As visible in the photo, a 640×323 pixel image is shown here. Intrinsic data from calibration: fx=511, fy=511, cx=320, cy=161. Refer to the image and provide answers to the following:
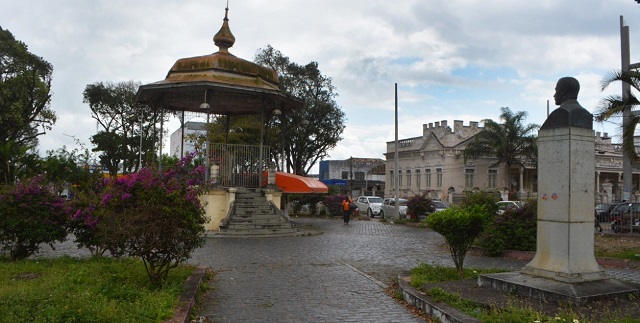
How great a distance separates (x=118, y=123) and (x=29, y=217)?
35.9 m

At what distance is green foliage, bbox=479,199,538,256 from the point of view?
1306cm

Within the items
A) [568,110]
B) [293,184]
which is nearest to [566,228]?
[568,110]

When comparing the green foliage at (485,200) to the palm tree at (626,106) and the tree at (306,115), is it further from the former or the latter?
the tree at (306,115)

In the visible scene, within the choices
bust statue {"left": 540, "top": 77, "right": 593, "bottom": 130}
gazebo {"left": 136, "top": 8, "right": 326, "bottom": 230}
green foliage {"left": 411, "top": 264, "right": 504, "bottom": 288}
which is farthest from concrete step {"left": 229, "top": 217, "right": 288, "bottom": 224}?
bust statue {"left": 540, "top": 77, "right": 593, "bottom": 130}

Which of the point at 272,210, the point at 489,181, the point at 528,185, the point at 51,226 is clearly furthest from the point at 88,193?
the point at 528,185

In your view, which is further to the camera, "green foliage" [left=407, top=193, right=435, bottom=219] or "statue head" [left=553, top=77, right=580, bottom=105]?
"green foliage" [left=407, top=193, right=435, bottom=219]

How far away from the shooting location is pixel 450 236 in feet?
28.5

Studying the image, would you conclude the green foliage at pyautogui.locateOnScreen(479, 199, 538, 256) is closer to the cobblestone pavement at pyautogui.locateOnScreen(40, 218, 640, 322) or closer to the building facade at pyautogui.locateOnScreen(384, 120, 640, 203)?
the cobblestone pavement at pyautogui.locateOnScreen(40, 218, 640, 322)

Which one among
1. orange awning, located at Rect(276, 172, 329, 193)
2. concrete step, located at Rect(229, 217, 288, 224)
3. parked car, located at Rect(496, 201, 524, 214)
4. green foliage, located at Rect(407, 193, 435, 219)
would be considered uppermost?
orange awning, located at Rect(276, 172, 329, 193)

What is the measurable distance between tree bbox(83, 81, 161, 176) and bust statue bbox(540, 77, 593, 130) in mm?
37470

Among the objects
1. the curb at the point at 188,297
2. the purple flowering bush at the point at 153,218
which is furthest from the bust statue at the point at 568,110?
the curb at the point at 188,297

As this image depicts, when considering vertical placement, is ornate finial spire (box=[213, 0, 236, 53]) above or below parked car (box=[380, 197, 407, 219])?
above

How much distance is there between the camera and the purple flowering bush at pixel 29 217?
10000 millimetres

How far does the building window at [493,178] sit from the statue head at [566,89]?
4360cm
